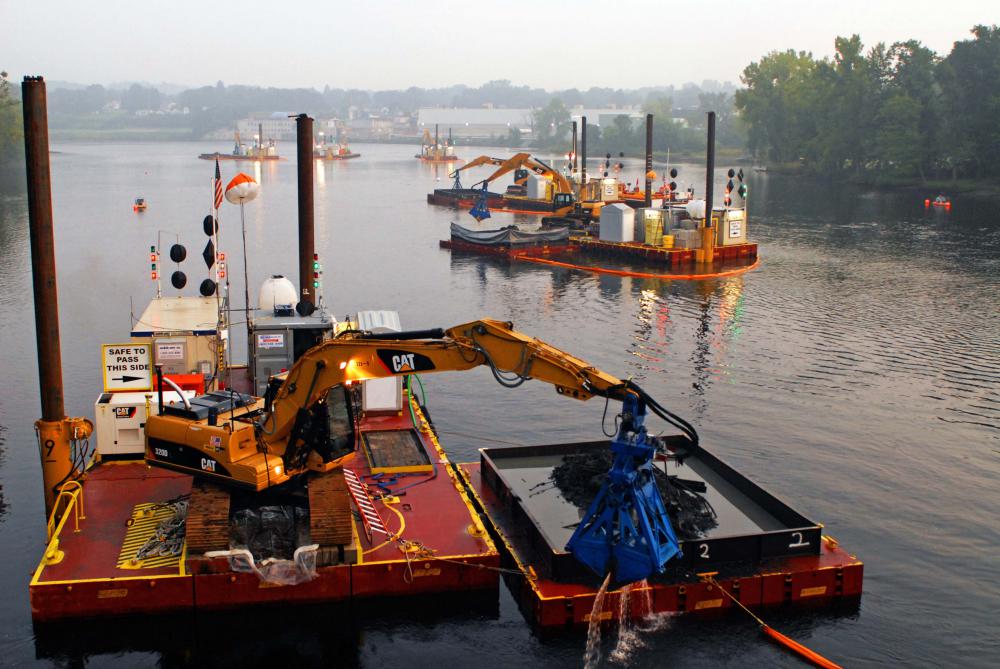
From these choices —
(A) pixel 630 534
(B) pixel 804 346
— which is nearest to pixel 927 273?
(B) pixel 804 346

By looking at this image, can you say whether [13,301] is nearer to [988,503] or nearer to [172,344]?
[172,344]

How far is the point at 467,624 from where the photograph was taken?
19922 mm

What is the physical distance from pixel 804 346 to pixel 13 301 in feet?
133

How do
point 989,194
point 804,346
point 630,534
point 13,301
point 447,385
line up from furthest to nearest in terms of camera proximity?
point 989,194, point 13,301, point 804,346, point 447,385, point 630,534

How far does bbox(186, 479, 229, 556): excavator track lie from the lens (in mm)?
19062

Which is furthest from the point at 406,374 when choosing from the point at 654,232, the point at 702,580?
the point at 654,232

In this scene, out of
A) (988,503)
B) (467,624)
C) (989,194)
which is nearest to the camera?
(467,624)

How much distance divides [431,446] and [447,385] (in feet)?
36.0

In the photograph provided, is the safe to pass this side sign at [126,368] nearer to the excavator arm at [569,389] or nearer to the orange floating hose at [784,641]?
the excavator arm at [569,389]

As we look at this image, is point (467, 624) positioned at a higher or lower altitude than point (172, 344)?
lower

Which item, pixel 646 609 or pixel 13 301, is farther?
pixel 13 301

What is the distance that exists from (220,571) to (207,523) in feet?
3.08

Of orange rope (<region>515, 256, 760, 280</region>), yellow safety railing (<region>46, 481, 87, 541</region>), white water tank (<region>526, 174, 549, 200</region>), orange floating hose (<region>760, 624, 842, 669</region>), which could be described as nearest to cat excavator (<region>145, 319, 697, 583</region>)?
yellow safety railing (<region>46, 481, 87, 541</region>)

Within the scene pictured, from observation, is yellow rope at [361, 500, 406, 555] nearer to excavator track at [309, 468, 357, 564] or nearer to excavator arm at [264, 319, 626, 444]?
excavator track at [309, 468, 357, 564]
